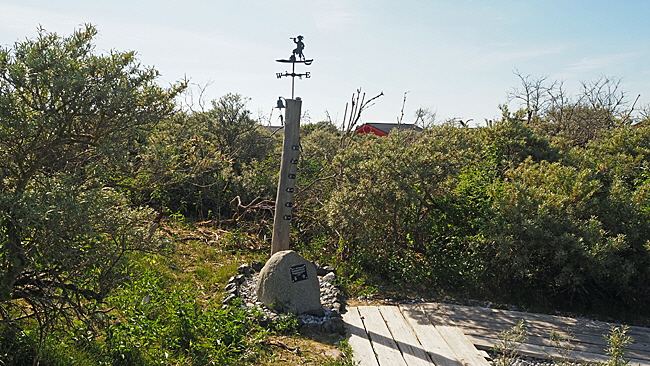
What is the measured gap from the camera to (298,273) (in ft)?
19.5

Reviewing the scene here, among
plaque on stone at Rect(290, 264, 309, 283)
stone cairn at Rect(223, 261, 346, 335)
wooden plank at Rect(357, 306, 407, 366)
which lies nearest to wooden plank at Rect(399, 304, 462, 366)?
wooden plank at Rect(357, 306, 407, 366)

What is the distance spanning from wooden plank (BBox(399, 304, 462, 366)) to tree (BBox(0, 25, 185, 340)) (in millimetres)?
3029

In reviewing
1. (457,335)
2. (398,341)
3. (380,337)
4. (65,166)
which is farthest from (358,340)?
(65,166)

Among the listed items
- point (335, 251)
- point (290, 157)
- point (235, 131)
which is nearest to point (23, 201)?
point (290, 157)

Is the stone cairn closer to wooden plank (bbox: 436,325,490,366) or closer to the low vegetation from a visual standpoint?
the low vegetation

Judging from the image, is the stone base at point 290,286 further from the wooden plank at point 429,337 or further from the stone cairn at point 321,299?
the wooden plank at point 429,337

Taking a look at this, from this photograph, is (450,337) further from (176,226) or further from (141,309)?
(176,226)

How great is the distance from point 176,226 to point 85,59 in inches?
257

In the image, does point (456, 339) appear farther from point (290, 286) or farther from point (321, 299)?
point (290, 286)

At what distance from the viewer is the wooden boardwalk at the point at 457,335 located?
197 inches

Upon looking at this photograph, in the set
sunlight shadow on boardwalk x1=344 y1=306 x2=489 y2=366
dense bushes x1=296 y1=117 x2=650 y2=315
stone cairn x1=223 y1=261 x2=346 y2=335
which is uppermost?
dense bushes x1=296 y1=117 x2=650 y2=315

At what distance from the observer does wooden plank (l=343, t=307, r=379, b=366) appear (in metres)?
4.82

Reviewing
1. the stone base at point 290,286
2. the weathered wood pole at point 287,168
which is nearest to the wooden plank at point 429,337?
the stone base at point 290,286

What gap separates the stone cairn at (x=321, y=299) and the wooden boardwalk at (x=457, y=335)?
0.19 meters
